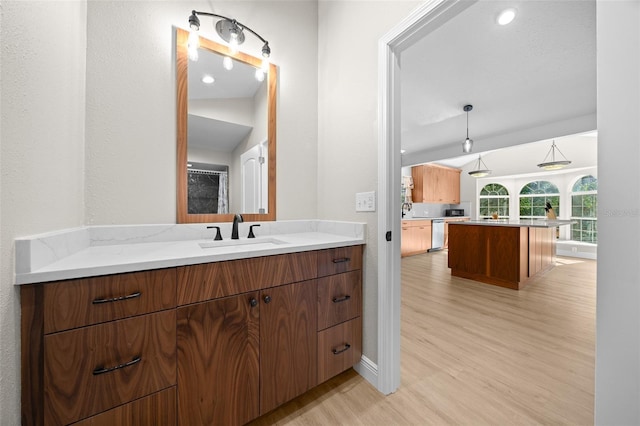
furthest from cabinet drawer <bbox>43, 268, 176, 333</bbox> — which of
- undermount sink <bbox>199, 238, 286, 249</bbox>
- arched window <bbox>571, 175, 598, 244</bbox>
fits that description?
arched window <bbox>571, 175, 598, 244</bbox>

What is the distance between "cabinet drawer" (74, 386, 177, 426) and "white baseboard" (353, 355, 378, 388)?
1.04 m

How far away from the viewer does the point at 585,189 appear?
5508 millimetres

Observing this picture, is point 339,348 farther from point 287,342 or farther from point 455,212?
point 455,212

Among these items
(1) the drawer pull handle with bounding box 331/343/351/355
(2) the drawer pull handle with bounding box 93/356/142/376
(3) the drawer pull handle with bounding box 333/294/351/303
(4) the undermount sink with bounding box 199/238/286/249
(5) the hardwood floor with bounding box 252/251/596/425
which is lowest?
(5) the hardwood floor with bounding box 252/251/596/425

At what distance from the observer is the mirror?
1451mm

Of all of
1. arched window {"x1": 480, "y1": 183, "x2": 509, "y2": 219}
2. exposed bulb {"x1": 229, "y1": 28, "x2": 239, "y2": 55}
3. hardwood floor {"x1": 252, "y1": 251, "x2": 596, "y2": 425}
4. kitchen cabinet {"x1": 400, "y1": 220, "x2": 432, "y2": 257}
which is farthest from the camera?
arched window {"x1": 480, "y1": 183, "x2": 509, "y2": 219}

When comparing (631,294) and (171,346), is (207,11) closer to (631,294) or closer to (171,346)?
(171,346)

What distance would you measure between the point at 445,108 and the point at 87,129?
400 centimetres

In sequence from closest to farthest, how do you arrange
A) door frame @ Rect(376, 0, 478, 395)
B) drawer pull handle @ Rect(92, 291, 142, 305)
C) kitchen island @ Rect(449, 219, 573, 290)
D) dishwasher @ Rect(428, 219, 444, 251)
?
drawer pull handle @ Rect(92, 291, 142, 305), door frame @ Rect(376, 0, 478, 395), kitchen island @ Rect(449, 219, 573, 290), dishwasher @ Rect(428, 219, 444, 251)

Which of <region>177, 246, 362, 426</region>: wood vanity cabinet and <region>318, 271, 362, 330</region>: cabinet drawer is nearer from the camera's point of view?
<region>177, 246, 362, 426</region>: wood vanity cabinet

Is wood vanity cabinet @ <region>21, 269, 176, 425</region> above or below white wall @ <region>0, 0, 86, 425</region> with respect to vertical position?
below

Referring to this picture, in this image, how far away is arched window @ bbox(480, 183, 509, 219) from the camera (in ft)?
22.3

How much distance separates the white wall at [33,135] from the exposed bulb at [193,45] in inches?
18.2

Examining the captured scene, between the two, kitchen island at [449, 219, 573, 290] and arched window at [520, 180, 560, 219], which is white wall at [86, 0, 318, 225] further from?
arched window at [520, 180, 560, 219]
